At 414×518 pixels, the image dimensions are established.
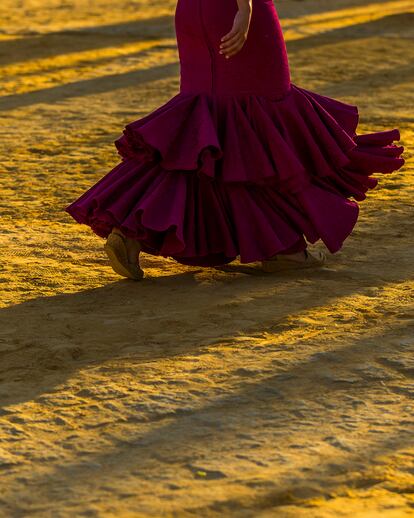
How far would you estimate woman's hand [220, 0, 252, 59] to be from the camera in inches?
191

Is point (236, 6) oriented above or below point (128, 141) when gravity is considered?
above

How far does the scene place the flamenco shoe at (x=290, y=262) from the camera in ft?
17.3

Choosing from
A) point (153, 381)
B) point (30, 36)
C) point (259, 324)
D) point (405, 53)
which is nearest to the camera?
point (153, 381)

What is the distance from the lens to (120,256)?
5.12 m

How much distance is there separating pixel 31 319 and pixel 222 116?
1077 mm

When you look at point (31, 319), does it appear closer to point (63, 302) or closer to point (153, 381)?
point (63, 302)

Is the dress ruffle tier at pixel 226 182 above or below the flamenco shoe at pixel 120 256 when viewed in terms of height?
above

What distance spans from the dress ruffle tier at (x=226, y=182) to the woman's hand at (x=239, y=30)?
0.95 ft

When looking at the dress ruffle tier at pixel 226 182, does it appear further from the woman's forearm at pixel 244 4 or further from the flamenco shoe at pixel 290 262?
the woman's forearm at pixel 244 4

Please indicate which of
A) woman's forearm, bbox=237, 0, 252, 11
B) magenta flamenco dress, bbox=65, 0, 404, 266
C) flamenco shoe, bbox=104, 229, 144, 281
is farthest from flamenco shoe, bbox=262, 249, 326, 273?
woman's forearm, bbox=237, 0, 252, 11

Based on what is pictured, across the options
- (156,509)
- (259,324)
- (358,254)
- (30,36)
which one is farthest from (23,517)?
(30,36)

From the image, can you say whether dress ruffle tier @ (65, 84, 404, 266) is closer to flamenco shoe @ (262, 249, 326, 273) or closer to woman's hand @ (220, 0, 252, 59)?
flamenco shoe @ (262, 249, 326, 273)

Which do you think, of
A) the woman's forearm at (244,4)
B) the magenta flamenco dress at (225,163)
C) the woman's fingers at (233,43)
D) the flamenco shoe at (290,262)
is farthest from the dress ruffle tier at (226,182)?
the woman's forearm at (244,4)

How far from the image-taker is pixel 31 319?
4.79m
